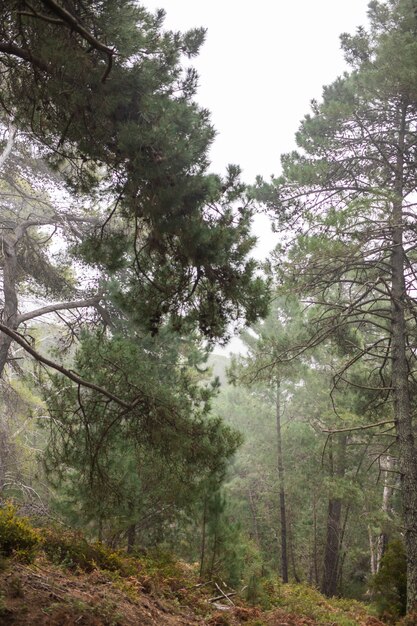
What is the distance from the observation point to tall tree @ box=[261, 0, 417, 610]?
25.0 ft

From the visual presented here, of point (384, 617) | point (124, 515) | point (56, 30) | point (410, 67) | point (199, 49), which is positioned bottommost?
point (384, 617)

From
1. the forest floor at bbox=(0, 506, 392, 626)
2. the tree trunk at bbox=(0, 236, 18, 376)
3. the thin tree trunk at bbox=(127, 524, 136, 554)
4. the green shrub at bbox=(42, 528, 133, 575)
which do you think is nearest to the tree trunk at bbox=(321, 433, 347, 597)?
the forest floor at bbox=(0, 506, 392, 626)

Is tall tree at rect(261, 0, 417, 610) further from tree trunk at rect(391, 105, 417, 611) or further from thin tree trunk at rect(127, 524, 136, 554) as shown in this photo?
thin tree trunk at rect(127, 524, 136, 554)

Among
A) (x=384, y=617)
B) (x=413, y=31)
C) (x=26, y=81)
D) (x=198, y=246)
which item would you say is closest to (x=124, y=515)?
(x=384, y=617)

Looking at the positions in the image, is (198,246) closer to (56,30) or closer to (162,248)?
(162,248)

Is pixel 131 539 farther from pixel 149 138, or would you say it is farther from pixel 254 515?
pixel 254 515

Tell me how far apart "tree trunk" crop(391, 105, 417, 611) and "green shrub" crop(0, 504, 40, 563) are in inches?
232

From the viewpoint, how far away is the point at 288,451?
716 inches

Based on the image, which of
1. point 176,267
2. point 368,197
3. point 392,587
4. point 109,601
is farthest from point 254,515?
point 176,267

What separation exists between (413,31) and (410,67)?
73.7 inches

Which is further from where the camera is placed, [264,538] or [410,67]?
[264,538]

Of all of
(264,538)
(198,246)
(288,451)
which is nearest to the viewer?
(198,246)

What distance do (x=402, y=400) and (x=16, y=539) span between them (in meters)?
6.52

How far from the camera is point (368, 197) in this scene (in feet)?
28.9
